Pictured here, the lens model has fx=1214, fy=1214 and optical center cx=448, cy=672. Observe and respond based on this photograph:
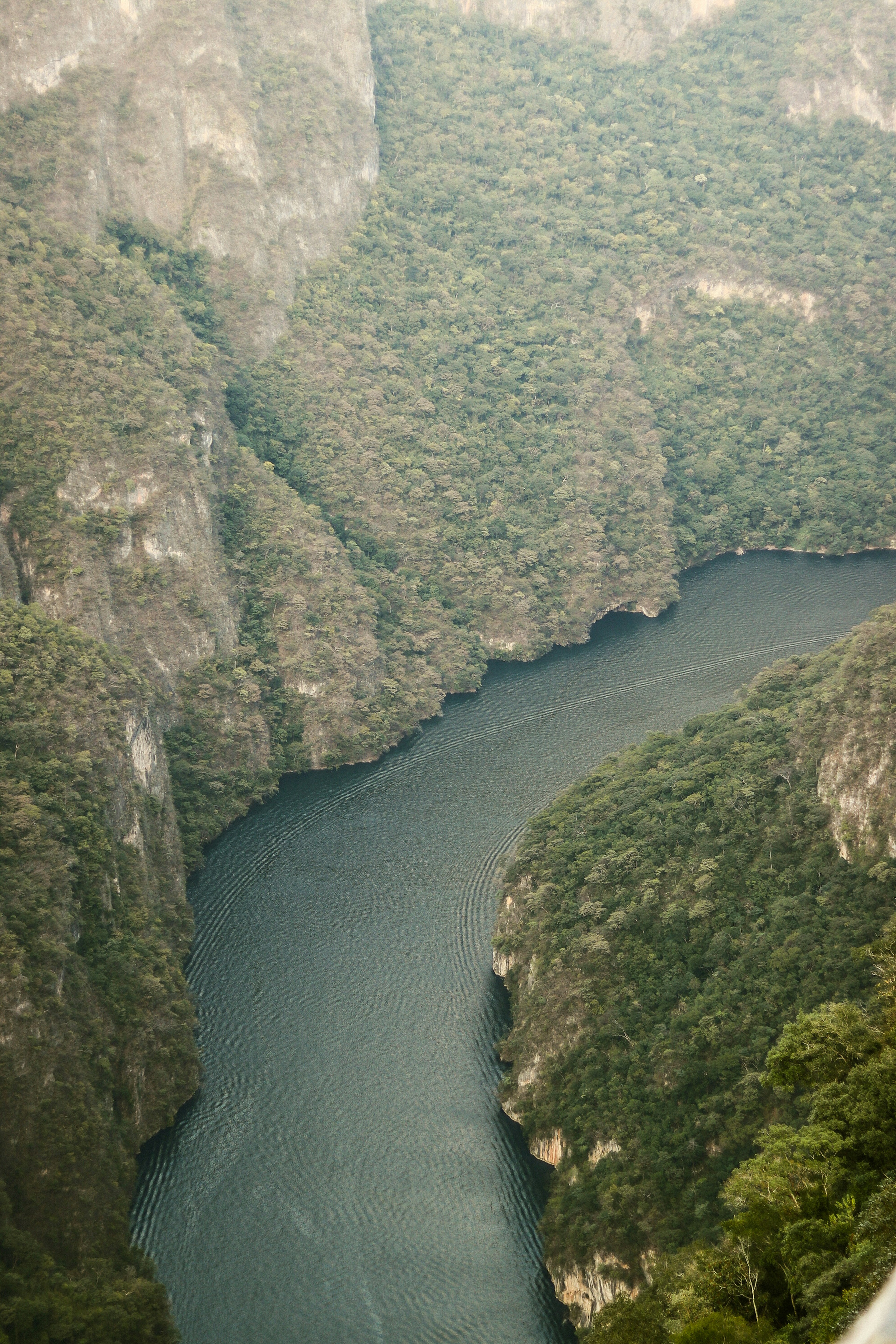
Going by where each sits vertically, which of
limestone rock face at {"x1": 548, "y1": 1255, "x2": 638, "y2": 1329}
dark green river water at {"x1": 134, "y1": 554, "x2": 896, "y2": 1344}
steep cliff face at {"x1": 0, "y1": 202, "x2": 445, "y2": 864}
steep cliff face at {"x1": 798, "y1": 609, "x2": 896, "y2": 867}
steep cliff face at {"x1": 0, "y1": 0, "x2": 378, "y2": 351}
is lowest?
limestone rock face at {"x1": 548, "y1": 1255, "x2": 638, "y2": 1329}

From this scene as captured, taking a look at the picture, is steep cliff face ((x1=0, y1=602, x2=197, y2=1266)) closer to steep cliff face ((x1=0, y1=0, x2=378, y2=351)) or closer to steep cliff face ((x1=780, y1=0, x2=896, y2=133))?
steep cliff face ((x1=0, y1=0, x2=378, y2=351))

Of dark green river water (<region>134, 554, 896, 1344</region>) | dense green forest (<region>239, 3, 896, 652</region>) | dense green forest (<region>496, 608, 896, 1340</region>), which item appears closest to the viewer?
Result: dense green forest (<region>496, 608, 896, 1340</region>)

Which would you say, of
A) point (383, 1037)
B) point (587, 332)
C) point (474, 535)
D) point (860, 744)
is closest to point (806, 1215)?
point (860, 744)

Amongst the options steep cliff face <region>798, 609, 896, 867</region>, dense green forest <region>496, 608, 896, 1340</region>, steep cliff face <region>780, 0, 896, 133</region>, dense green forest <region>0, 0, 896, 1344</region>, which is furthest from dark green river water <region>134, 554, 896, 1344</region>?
steep cliff face <region>780, 0, 896, 133</region>

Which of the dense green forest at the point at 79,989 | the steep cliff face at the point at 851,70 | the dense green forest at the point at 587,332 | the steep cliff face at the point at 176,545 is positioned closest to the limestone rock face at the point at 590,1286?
the dense green forest at the point at 79,989

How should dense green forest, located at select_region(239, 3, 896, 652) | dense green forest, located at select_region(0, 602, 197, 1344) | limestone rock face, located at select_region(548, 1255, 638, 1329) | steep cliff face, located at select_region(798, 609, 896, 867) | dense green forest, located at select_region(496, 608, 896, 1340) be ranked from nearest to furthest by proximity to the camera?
dense green forest, located at select_region(496, 608, 896, 1340) → dense green forest, located at select_region(0, 602, 197, 1344) → limestone rock face, located at select_region(548, 1255, 638, 1329) → steep cliff face, located at select_region(798, 609, 896, 867) → dense green forest, located at select_region(239, 3, 896, 652)

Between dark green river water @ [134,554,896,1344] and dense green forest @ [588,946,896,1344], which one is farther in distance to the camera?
dark green river water @ [134,554,896,1344]
